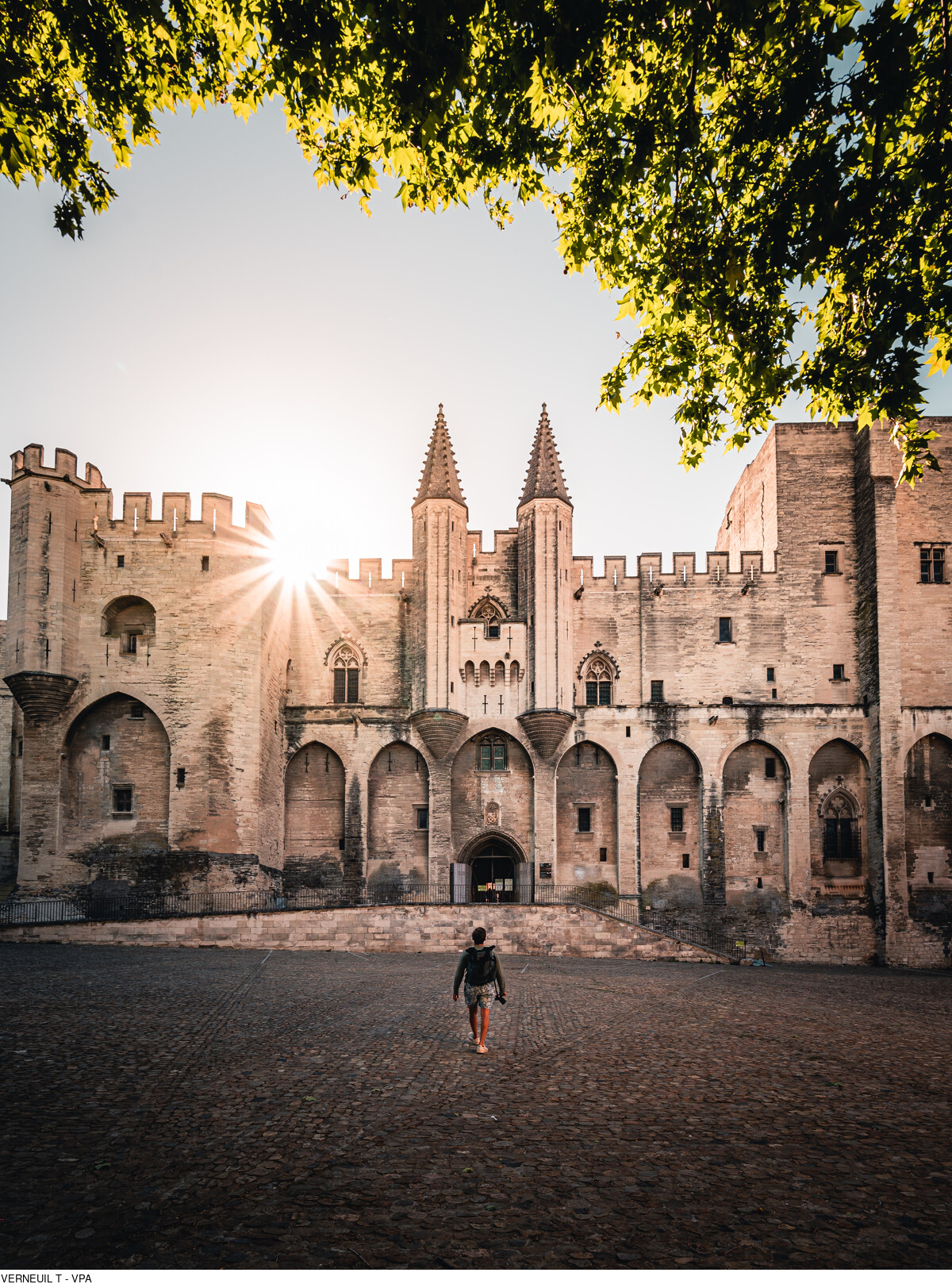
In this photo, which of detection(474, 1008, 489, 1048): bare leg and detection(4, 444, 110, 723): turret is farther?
detection(4, 444, 110, 723): turret

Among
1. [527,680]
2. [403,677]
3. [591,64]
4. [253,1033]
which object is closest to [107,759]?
[403,677]

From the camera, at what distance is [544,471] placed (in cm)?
3062

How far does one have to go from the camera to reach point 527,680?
29.5 meters

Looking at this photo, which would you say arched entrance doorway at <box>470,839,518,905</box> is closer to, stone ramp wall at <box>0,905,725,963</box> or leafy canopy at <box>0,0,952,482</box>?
stone ramp wall at <box>0,905,725,963</box>

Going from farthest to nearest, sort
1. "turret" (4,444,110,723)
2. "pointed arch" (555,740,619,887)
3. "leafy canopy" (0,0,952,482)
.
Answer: "pointed arch" (555,740,619,887)
"turret" (4,444,110,723)
"leafy canopy" (0,0,952,482)

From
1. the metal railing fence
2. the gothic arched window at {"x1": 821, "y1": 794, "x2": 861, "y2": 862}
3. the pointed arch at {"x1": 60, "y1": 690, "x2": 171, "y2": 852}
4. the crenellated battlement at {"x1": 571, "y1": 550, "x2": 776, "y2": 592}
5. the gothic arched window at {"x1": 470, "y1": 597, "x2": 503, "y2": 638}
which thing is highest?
the crenellated battlement at {"x1": 571, "y1": 550, "x2": 776, "y2": 592}

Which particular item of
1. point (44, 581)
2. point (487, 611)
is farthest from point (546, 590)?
point (44, 581)

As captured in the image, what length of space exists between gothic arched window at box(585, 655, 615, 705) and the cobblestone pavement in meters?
18.6

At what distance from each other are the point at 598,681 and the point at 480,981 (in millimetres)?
22318

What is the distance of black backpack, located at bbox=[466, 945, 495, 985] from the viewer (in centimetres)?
943

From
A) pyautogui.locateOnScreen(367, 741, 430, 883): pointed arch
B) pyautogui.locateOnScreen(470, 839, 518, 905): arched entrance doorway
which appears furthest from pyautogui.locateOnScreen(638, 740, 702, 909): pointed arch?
pyautogui.locateOnScreen(367, 741, 430, 883): pointed arch

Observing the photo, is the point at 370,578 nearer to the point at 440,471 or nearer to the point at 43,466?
the point at 440,471

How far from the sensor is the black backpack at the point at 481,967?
9.43 m

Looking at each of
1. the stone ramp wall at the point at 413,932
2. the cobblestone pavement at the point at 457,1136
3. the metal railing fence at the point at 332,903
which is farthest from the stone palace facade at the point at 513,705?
the cobblestone pavement at the point at 457,1136
